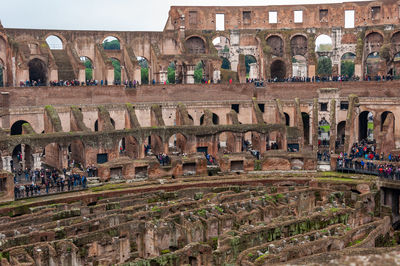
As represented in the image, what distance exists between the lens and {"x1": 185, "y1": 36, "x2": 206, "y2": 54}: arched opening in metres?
54.9

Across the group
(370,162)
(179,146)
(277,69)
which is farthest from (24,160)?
(277,69)

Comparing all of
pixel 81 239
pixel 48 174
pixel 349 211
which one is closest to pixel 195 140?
pixel 48 174

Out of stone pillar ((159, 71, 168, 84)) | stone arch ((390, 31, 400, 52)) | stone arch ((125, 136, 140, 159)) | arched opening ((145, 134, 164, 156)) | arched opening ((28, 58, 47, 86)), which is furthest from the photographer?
stone arch ((390, 31, 400, 52))

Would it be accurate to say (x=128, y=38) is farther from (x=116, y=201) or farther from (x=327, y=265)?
(x=327, y=265)

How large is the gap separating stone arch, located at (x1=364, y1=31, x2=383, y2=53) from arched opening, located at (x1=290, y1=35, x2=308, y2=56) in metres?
5.82

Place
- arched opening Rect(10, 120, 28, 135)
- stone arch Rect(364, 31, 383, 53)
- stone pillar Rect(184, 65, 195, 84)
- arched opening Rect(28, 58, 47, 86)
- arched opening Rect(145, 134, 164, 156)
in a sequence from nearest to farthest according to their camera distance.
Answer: arched opening Rect(145, 134, 164, 156), arched opening Rect(10, 120, 28, 135), arched opening Rect(28, 58, 47, 86), stone pillar Rect(184, 65, 195, 84), stone arch Rect(364, 31, 383, 53)

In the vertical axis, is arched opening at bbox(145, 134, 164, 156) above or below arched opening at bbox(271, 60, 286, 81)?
→ below

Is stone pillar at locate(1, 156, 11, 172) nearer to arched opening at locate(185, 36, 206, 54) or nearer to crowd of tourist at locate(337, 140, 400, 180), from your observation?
crowd of tourist at locate(337, 140, 400, 180)

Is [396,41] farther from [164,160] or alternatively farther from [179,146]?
[164,160]

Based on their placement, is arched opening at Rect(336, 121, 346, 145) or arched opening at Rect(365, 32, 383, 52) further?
arched opening at Rect(365, 32, 383, 52)

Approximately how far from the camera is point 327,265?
1255cm

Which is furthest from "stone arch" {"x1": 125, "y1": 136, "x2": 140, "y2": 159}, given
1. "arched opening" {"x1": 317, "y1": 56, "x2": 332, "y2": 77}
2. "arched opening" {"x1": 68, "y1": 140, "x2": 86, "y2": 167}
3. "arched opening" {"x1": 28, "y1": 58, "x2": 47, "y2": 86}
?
"arched opening" {"x1": 317, "y1": 56, "x2": 332, "y2": 77}

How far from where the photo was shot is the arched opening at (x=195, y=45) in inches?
2160

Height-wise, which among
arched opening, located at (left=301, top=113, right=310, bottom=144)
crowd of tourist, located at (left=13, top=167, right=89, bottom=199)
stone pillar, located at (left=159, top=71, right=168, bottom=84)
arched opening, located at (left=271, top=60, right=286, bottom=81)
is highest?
arched opening, located at (left=271, top=60, right=286, bottom=81)
